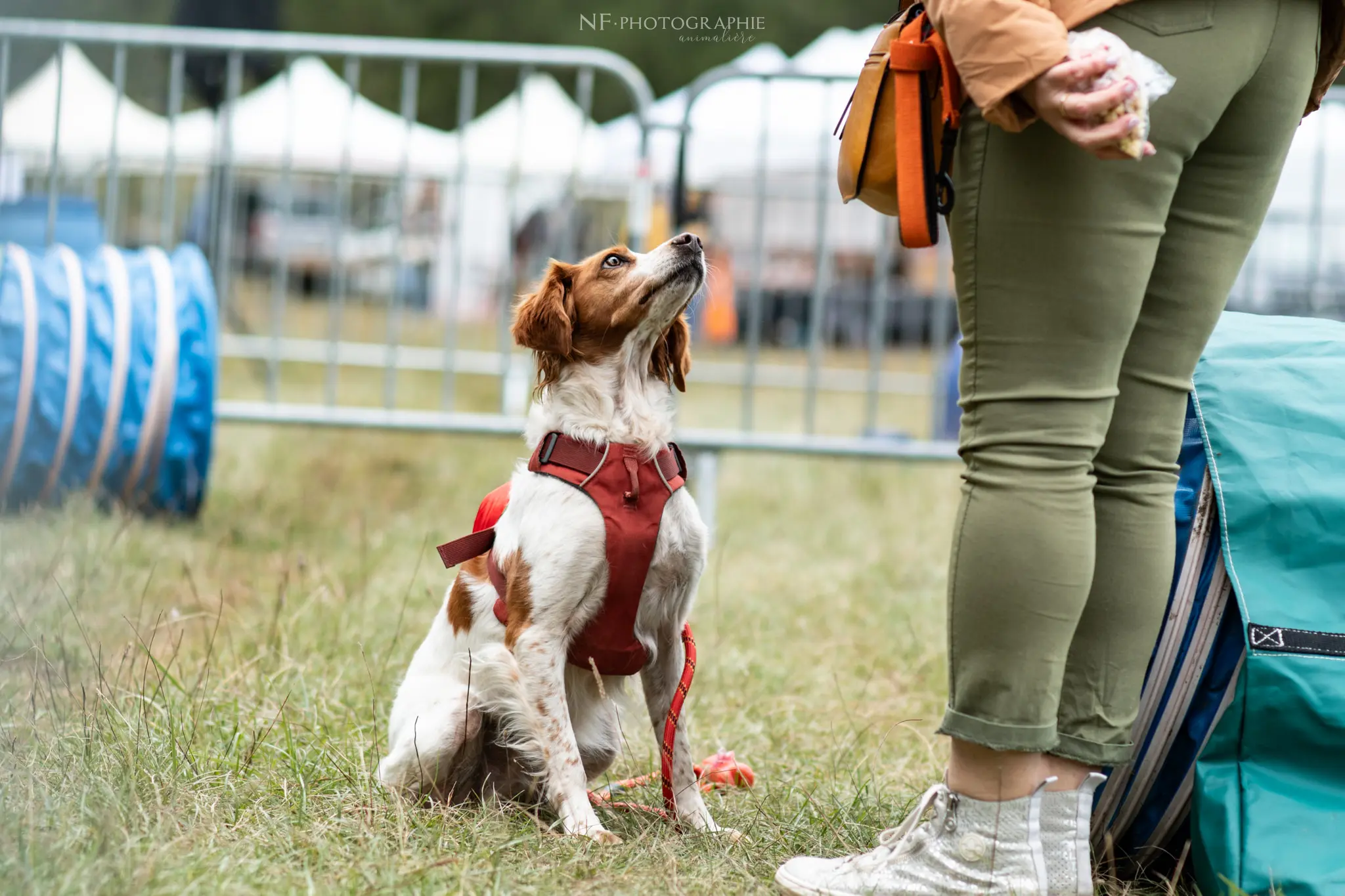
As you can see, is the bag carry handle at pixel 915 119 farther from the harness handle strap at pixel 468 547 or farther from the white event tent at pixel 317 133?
the white event tent at pixel 317 133

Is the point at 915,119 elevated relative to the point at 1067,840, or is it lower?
elevated

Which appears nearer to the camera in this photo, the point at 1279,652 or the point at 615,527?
the point at 1279,652

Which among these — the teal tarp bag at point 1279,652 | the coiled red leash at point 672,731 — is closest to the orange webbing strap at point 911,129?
the teal tarp bag at point 1279,652

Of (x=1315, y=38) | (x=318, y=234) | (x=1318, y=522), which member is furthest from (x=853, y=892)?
(x=318, y=234)

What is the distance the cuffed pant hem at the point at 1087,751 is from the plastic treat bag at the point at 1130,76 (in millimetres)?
787

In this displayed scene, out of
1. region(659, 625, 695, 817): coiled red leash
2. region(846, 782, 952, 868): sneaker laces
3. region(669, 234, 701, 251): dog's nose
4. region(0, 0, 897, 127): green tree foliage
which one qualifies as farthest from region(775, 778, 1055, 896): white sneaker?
region(0, 0, 897, 127): green tree foliage

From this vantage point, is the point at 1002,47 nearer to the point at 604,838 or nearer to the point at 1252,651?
the point at 1252,651

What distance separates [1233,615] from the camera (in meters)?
1.98

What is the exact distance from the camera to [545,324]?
253 cm

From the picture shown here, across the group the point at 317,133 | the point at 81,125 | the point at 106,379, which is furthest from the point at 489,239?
the point at 106,379

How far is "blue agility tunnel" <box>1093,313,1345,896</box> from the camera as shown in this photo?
6.12 ft

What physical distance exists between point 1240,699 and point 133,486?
13.2 ft

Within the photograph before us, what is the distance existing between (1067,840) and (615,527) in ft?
2.89

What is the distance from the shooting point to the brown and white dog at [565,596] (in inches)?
90.5
